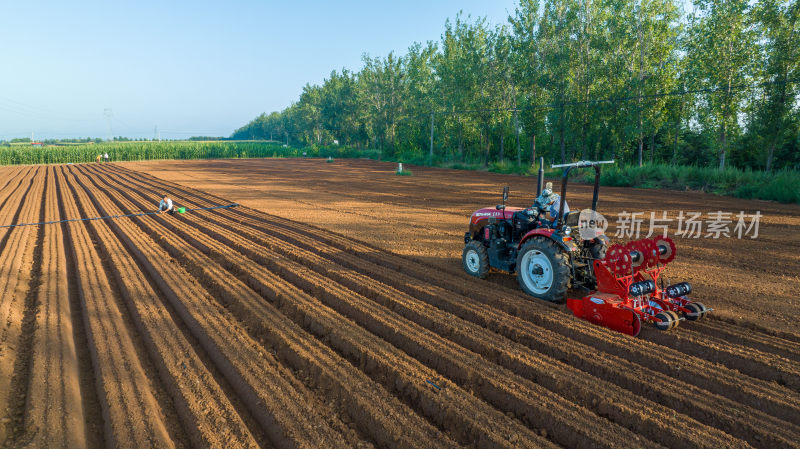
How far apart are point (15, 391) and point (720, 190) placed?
68.1 ft

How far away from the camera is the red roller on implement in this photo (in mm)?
4645

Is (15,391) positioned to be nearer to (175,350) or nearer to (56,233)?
(175,350)

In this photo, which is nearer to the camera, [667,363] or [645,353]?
[667,363]

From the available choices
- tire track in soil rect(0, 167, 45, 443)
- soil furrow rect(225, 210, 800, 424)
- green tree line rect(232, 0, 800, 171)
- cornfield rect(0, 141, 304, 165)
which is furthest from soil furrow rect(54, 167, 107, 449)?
cornfield rect(0, 141, 304, 165)

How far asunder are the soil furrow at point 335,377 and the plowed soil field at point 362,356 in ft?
0.06

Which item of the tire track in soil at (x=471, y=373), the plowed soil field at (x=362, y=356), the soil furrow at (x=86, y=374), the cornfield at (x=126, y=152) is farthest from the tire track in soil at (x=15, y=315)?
the cornfield at (x=126, y=152)

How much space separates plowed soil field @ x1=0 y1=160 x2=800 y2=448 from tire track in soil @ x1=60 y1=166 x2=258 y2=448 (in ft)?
0.06

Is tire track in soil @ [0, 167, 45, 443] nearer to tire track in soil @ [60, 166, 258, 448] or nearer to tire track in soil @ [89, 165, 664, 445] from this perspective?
tire track in soil @ [60, 166, 258, 448]

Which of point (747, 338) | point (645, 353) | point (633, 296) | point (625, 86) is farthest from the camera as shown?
point (625, 86)

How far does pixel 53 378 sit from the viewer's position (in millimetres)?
3854

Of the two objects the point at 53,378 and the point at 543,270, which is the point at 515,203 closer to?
the point at 543,270

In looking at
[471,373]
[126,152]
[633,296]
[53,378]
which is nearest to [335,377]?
[471,373]

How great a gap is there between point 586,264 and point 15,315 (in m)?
7.28

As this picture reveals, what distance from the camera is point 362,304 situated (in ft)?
18.4
